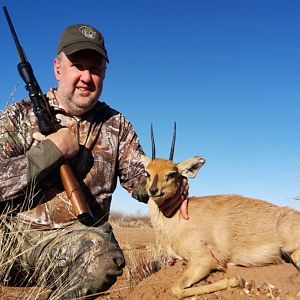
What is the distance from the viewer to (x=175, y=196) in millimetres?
5922

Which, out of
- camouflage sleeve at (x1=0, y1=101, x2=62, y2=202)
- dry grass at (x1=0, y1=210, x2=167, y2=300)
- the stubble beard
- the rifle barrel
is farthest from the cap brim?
dry grass at (x1=0, y1=210, x2=167, y2=300)

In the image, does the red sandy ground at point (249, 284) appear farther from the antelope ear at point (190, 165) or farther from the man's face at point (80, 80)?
the man's face at point (80, 80)

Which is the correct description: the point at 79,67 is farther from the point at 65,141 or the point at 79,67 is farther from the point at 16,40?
the point at 16,40

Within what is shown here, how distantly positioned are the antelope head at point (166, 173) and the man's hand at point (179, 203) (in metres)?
0.07

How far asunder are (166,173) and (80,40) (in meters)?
2.13

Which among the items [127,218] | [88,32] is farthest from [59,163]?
[127,218]

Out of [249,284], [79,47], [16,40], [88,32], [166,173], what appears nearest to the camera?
[249,284]

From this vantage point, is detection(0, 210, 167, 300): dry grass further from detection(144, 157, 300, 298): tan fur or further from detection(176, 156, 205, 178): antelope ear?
detection(176, 156, 205, 178): antelope ear

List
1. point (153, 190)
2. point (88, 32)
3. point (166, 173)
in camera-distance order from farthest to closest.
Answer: point (88, 32), point (166, 173), point (153, 190)

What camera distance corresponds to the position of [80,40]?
6.35 metres

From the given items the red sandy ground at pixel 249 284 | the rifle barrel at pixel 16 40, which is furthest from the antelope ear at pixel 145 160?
the rifle barrel at pixel 16 40

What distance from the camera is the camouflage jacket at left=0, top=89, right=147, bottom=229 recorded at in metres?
5.62

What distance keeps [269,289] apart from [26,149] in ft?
11.4

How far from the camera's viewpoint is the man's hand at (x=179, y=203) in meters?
5.84
